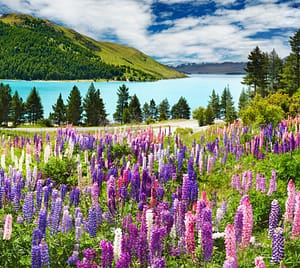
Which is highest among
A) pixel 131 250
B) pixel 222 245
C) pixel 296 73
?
pixel 296 73

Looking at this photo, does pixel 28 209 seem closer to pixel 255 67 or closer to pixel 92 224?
pixel 92 224

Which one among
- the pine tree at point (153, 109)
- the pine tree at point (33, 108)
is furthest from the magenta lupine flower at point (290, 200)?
the pine tree at point (153, 109)

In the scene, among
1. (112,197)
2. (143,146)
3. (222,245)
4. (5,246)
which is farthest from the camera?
(143,146)

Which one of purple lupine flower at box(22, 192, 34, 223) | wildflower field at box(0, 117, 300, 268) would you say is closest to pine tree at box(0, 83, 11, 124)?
wildflower field at box(0, 117, 300, 268)

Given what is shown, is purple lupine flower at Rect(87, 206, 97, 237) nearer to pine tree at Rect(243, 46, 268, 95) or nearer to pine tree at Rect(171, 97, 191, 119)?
pine tree at Rect(243, 46, 268, 95)

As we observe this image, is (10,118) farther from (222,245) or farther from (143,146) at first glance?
(222,245)

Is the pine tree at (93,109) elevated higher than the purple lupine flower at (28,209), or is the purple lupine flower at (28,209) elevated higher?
the pine tree at (93,109)

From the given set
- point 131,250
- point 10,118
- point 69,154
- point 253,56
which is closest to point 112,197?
point 131,250

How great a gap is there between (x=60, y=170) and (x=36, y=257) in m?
7.15

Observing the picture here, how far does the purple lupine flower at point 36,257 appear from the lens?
440 centimetres

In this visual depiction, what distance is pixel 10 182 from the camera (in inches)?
314

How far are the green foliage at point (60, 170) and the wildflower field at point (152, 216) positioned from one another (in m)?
0.03

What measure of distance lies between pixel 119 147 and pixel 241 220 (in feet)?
29.7

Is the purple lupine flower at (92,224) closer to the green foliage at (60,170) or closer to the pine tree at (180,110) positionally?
the green foliage at (60,170)
